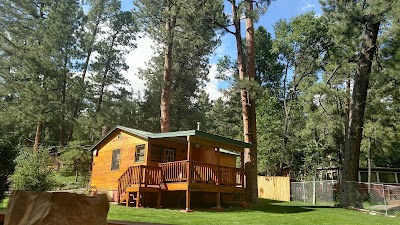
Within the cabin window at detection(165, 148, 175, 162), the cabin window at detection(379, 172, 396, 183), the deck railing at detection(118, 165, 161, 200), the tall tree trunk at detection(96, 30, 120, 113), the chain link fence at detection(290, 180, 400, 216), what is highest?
the tall tree trunk at detection(96, 30, 120, 113)

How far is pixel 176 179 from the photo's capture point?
12422 mm

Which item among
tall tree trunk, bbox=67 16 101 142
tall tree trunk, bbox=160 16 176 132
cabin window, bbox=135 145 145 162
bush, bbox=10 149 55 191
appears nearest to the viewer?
bush, bbox=10 149 55 191

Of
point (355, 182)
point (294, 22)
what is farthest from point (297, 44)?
point (355, 182)

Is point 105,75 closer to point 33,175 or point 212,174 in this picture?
point 33,175

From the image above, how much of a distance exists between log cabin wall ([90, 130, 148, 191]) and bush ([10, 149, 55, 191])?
3.03 m

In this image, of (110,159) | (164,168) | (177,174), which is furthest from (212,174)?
(110,159)

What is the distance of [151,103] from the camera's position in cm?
2761

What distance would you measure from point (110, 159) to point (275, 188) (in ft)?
32.4

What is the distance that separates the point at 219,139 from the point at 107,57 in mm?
19600

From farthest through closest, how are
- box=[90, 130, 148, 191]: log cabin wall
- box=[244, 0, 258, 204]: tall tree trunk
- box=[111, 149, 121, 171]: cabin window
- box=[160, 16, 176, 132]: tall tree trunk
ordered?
box=[160, 16, 176, 132]: tall tree trunk, box=[111, 149, 121, 171]: cabin window, box=[90, 130, 148, 191]: log cabin wall, box=[244, 0, 258, 204]: tall tree trunk

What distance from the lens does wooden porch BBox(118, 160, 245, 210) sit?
12094mm

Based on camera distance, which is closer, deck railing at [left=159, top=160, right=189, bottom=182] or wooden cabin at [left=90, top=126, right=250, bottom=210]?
deck railing at [left=159, top=160, right=189, bottom=182]

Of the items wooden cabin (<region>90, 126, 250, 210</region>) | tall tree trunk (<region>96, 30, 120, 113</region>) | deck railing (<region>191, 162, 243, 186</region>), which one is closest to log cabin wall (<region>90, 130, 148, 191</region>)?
wooden cabin (<region>90, 126, 250, 210</region>)

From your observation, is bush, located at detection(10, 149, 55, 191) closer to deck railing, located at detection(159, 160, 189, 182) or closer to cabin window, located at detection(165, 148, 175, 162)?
deck railing, located at detection(159, 160, 189, 182)
